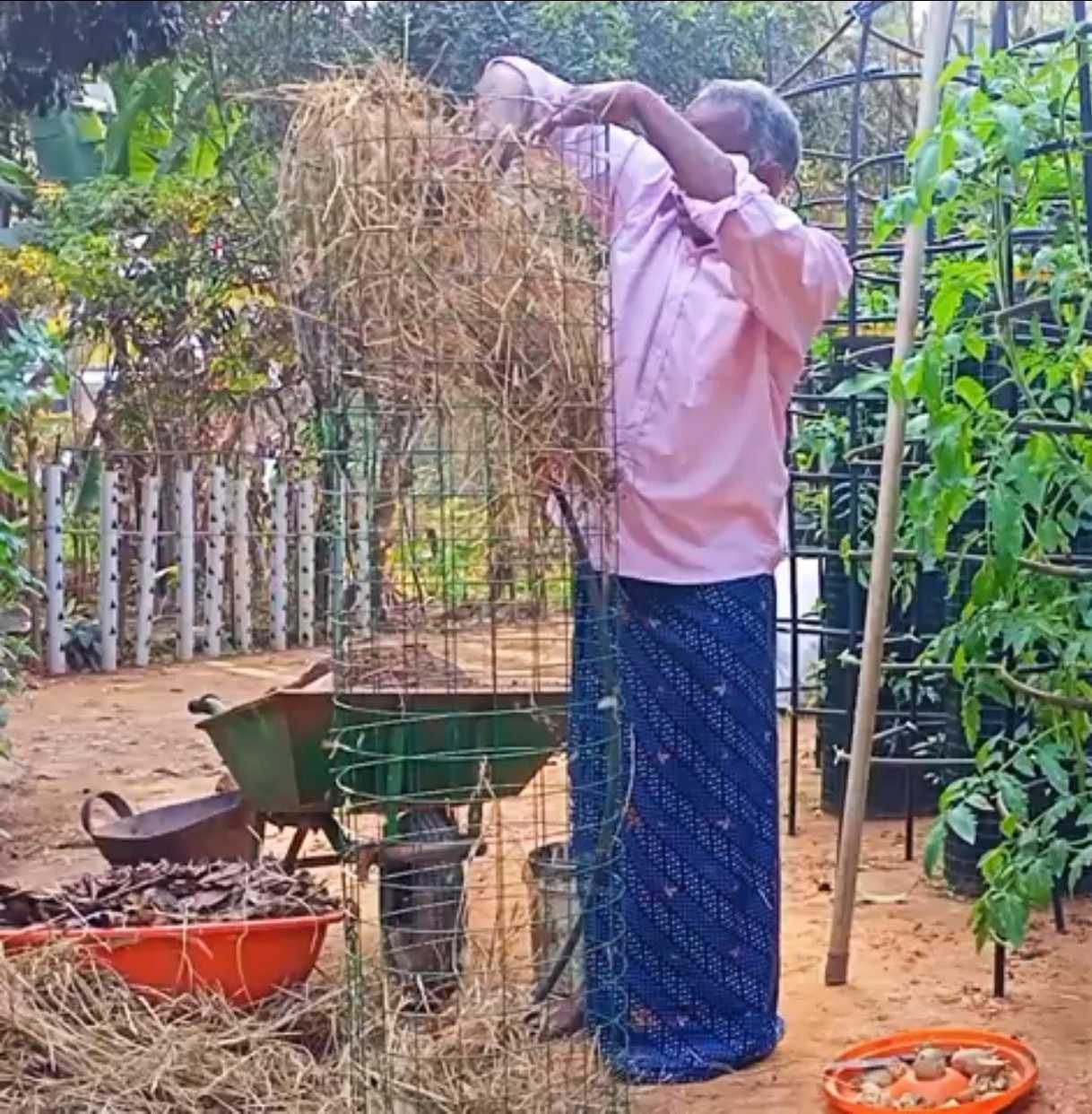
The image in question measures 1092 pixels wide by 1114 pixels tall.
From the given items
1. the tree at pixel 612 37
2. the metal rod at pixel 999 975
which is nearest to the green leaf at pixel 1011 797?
the metal rod at pixel 999 975

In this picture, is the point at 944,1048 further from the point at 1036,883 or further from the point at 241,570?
the point at 241,570

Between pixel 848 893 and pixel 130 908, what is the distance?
157 centimetres

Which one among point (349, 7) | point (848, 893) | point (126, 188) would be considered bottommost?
point (848, 893)

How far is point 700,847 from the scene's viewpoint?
3.32 m

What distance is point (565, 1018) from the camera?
309 centimetres

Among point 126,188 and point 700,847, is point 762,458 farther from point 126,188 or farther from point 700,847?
point 126,188

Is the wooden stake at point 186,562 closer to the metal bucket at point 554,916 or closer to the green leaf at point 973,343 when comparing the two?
the metal bucket at point 554,916

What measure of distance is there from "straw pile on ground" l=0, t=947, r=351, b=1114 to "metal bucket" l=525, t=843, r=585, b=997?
0.41 m

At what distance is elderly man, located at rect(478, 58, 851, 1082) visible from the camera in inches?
125

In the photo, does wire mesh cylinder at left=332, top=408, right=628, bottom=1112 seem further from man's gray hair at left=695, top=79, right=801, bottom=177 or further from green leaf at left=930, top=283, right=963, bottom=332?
man's gray hair at left=695, top=79, right=801, bottom=177

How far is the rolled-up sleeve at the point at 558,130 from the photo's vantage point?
2750 millimetres

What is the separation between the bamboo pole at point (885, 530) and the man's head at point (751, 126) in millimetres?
305

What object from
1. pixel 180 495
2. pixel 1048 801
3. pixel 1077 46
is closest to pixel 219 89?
pixel 180 495

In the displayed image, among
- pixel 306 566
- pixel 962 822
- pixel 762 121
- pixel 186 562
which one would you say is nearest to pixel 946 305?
pixel 762 121
